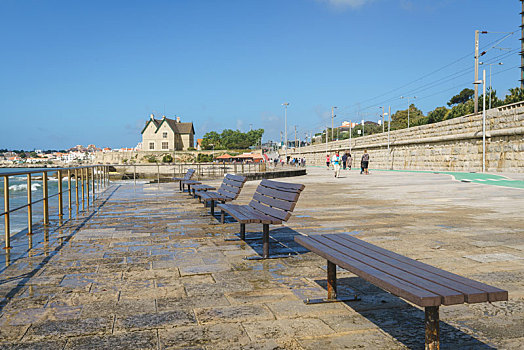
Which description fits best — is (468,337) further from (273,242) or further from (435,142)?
(435,142)

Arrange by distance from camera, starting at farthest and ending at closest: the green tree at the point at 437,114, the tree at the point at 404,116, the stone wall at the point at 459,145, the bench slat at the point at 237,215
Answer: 1. the tree at the point at 404,116
2. the green tree at the point at 437,114
3. the stone wall at the point at 459,145
4. the bench slat at the point at 237,215

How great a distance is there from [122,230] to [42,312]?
3.80 m

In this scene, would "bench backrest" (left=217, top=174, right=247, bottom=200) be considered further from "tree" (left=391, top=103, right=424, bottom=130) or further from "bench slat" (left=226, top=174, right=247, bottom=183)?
"tree" (left=391, top=103, right=424, bottom=130)

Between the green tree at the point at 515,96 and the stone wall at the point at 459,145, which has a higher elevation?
the green tree at the point at 515,96

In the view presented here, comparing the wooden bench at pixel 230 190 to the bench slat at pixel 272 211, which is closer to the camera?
the bench slat at pixel 272 211

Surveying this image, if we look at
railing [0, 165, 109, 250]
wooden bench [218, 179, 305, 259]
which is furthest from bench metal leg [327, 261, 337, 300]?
railing [0, 165, 109, 250]

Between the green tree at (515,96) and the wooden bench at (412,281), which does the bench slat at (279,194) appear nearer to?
the wooden bench at (412,281)

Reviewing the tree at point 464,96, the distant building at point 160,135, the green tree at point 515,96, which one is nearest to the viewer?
the green tree at point 515,96

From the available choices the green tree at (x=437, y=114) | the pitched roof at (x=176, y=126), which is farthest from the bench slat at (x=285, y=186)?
the pitched roof at (x=176, y=126)

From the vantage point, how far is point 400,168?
4041 centimetres

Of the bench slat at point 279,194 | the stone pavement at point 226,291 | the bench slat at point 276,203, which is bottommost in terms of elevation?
the stone pavement at point 226,291

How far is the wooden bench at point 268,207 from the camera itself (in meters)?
4.90

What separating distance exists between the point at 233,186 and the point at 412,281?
5787 mm

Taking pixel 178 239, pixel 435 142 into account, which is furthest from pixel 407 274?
pixel 435 142
